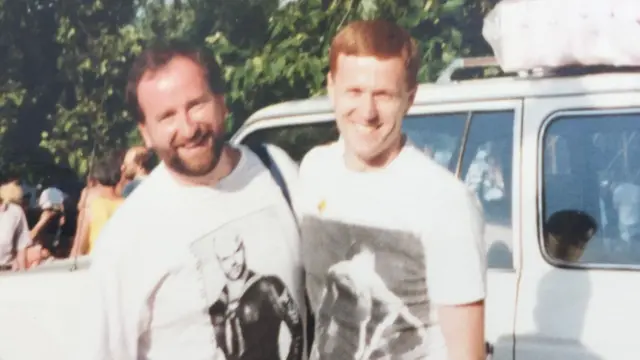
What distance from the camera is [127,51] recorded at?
359cm

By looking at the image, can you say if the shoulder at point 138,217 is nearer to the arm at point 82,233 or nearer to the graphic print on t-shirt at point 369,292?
the arm at point 82,233

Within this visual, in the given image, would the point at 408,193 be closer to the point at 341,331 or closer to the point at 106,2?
the point at 341,331

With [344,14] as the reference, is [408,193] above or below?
below

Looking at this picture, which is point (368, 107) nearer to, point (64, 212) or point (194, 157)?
point (194, 157)

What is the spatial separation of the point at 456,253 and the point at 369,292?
292 millimetres

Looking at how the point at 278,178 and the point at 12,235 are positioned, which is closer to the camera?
the point at 278,178

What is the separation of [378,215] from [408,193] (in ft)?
0.36

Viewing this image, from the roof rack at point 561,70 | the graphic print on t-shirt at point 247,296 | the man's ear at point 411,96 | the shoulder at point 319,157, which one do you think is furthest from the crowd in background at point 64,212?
the roof rack at point 561,70

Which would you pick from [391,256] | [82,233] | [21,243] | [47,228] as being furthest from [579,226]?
[21,243]

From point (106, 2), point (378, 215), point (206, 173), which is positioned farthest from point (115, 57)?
point (378, 215)

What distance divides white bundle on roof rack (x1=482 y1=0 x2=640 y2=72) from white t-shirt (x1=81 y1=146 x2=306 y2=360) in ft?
2.85

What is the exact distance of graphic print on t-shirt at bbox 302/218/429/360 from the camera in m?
3.18

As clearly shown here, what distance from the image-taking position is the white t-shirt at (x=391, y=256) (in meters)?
3.13

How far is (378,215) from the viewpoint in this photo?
3244 millimetres
